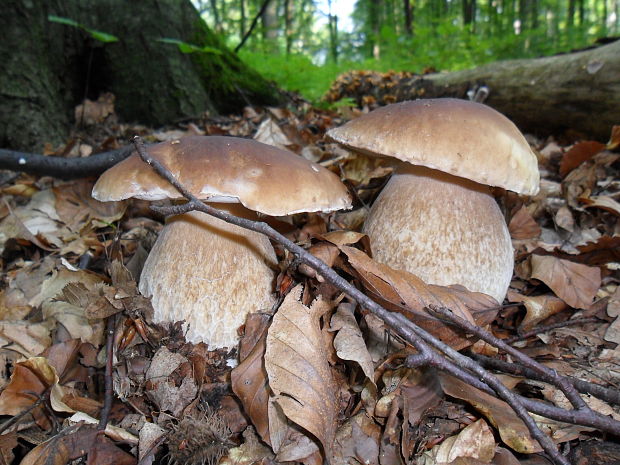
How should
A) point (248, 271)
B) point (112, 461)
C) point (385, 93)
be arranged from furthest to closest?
point (385, 93)
point (248, 271)
point (112, 461)

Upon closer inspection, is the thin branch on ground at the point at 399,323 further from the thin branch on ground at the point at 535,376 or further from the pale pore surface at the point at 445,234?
the pale pore surface at the point at 445,234

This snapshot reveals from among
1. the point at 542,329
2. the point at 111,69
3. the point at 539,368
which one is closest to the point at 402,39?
the point at 111,69

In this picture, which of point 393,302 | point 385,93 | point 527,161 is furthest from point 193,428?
point 385,93

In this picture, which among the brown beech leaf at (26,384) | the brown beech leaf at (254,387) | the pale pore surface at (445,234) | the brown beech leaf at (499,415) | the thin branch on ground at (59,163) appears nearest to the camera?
the brown beech leaf at (499,415)

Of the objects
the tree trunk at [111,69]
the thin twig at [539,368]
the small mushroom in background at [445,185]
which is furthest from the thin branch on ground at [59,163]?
the thin twig at [539,368]

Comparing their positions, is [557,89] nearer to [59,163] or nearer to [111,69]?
[59,163]

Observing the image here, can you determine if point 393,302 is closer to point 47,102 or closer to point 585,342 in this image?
point 585,342

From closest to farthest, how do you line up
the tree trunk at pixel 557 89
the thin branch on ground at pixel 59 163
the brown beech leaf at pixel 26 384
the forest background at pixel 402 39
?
1. the brown beech leaf at pixel 26 384
2. the thin branch on ground at pixel 59 163
3. the tree trunk at pixel 557 89
4. the forest background at pixel 402 39
